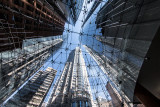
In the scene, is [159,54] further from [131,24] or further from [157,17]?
[131,24]

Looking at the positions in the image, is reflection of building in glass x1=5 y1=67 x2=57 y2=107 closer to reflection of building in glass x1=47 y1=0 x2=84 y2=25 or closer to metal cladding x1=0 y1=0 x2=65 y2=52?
metal cladding x1=0 y1=0 x2=65 y2=52

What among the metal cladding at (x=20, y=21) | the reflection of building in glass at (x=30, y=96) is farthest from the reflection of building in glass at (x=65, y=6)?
the reflection of building in glass at (x=30, y=96)

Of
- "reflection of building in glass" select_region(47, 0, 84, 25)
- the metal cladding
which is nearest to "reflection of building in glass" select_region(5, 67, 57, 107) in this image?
the metal cladding

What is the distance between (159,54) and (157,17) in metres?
1.73

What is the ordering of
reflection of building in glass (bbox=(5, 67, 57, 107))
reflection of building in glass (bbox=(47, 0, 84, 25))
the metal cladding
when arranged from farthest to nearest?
reflection of building in glass (bbox=(5, 67, 57, 107)), reflection of building in glass (bbox=(47, 0, 84, 25)), the metal cladding

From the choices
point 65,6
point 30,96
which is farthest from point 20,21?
point 30,96

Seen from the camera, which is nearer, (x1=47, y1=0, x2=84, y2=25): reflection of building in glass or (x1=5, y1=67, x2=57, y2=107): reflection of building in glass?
(x1=47, y1=0, x2=84, y2=25): reflection of building in glass

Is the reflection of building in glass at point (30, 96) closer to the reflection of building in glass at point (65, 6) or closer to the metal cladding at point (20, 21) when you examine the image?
the metal cladding at point (20, 21)

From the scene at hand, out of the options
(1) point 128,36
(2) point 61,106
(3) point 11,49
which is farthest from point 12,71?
(2) point 61,106

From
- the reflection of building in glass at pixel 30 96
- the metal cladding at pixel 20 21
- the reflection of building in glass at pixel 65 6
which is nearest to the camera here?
the metal cladding at pixel 20 21

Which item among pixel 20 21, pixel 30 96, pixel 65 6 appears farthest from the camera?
pixel 30 96

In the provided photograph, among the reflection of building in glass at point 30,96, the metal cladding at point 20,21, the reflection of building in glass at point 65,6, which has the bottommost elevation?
the reflection of building in glass at point 30,96

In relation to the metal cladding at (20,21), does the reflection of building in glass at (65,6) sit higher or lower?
higher

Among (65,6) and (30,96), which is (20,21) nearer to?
(65,6)
